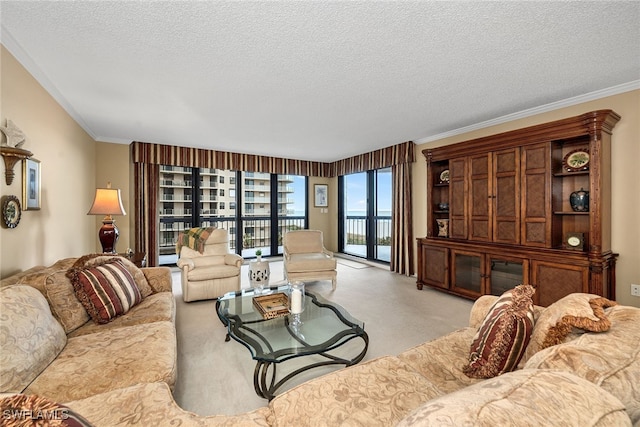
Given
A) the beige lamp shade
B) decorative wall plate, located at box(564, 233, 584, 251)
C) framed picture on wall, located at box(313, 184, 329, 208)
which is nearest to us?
decorative wall plate, located at box(564, 233, 584, 251)

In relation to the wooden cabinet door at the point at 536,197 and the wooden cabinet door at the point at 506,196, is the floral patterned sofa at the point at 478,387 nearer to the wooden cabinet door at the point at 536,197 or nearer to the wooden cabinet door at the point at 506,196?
the wooden cabinet door at the point at 536,197

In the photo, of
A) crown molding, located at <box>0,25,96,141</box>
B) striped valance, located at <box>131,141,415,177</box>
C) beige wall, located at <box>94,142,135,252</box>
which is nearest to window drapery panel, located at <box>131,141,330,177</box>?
striped valance, located at <box>131,141,415,177</box>

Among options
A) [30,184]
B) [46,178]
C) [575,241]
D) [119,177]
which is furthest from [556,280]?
[119,177]

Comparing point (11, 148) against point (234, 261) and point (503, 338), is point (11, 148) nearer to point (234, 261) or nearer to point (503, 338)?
point (234, 261)

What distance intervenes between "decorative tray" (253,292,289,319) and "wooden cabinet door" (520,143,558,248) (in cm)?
283

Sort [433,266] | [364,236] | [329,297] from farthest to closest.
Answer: [364,236] < [433,266] < [329,297]

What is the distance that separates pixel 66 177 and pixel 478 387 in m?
4.22

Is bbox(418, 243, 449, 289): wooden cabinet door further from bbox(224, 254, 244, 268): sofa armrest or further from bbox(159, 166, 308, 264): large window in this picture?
bbox(159, 166, 308, 264): large window

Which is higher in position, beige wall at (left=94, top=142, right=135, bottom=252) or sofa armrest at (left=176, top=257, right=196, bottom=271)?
beige wall at (left=94, top=142, right=135, bottom=252)

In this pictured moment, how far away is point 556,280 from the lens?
9.28 feet

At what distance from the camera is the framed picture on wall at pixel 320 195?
7.07 meters

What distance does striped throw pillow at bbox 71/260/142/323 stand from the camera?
1.92 metres

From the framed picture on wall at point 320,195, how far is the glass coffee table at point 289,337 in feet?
15.2

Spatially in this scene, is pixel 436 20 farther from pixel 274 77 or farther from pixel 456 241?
pixel 456 241
